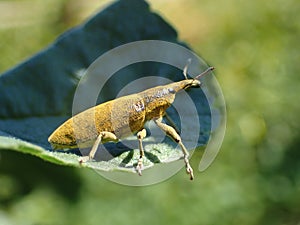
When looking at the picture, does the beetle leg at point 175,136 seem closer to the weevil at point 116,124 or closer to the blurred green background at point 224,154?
the weevil at point 116,124

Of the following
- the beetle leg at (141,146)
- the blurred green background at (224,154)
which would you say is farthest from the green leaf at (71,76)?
the blurred green background at (224,154)

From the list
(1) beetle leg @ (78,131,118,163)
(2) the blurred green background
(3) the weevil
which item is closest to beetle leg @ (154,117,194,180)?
(3) the weevil

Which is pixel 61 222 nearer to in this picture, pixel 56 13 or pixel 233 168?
pixel 233 168

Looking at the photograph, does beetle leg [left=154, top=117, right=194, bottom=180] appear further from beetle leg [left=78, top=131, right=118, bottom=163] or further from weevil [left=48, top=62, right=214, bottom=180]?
beetle leg [left=78, top=131, right=118, bottom=163]

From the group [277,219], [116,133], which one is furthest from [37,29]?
[116,133]

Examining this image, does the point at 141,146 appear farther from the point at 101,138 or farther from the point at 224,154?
the point at 224,154
